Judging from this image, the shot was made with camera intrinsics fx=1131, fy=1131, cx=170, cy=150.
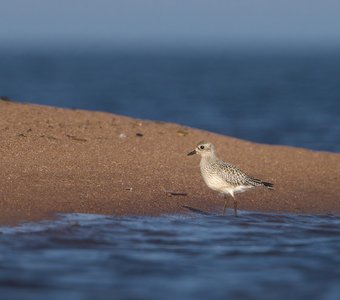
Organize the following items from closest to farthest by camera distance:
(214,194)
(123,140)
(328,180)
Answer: (214,194) → (328,180) → (123,140)

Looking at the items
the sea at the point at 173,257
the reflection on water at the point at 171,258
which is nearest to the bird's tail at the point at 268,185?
the sea at the point at 173,257

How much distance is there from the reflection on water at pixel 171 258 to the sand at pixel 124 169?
0.72 meters

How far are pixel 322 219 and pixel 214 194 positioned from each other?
2124mm

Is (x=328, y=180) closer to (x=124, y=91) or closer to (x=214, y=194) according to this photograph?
(x=214, y=194)

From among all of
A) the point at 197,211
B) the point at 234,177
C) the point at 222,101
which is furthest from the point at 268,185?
the point at 222,101

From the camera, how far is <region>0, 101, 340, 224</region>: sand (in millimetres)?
15734

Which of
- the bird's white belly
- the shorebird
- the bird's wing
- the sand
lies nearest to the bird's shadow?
the sand

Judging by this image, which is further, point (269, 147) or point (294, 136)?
point (294, 136)

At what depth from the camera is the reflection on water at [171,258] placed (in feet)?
37.5

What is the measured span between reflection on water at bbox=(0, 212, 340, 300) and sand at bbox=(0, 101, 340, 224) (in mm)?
722

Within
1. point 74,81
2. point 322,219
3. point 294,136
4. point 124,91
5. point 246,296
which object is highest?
point 74,81

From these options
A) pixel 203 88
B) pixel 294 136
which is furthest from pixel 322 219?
pixel 203 88

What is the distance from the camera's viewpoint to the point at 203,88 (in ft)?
216

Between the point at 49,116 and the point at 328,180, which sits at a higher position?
the point at 49,116
